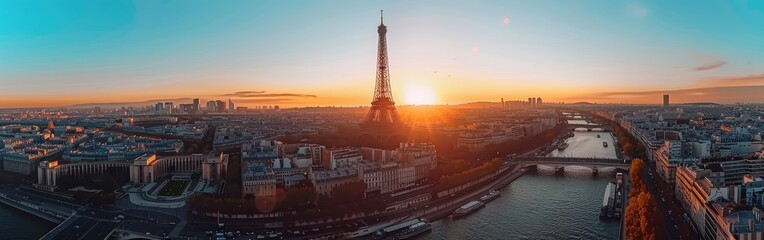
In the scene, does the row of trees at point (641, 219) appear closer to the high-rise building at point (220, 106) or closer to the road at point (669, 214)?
the road at point (669, 214)

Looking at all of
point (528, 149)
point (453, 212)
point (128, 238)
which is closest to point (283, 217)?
point (128, 238)

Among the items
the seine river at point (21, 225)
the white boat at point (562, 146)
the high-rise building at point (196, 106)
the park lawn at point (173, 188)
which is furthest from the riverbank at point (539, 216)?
the high-rise building at point (196, 106)

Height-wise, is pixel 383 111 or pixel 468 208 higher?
pixel 383 111

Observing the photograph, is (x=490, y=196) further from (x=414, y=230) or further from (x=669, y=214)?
(x=669, y=214)

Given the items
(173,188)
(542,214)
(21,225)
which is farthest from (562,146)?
(21,225)

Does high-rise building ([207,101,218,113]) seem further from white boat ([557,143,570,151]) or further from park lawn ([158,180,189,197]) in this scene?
park lawn ([158,180,189,197])

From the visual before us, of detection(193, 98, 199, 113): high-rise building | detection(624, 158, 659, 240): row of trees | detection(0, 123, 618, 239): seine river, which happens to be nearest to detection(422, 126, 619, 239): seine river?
detection(0, 123, 618, 239): seine river
